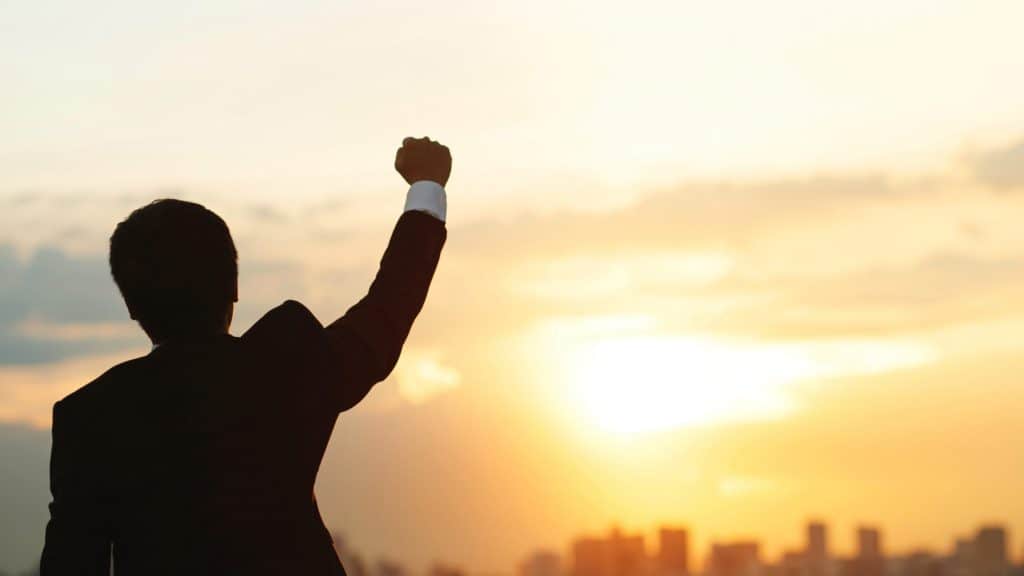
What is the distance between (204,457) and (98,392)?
0.42 metres

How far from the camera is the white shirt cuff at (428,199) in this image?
5.98m

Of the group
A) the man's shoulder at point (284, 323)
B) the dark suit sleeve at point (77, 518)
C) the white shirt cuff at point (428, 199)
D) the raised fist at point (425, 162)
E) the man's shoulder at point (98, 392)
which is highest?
the raised fist at point (425, 162)

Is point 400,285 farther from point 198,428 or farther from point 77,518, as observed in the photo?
point 77,518

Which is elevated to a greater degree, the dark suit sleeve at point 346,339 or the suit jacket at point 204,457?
the dark suit sleeve at point 346,339

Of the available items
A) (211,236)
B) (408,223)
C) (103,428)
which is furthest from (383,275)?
(103,428)

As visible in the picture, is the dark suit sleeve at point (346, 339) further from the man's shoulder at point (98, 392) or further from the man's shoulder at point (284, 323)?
the man's shoulder at point (98, 392)

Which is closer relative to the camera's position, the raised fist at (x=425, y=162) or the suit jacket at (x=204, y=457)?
the suit jacket at (x=204, y=457)

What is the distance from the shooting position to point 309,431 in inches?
213

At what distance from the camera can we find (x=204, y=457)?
5348mm

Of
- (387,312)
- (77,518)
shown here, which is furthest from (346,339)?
(77,518)

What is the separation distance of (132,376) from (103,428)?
0.63ft

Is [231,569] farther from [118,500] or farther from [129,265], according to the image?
[129,265]

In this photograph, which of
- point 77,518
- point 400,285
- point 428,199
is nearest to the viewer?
point 77,518

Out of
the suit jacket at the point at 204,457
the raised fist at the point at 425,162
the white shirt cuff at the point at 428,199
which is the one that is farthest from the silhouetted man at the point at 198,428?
the raised fist at the point at 425,162
